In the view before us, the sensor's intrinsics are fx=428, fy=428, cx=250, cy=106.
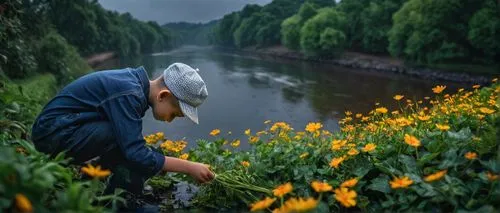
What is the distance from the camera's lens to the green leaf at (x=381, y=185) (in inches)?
89.5

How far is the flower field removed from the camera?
6.56 ft

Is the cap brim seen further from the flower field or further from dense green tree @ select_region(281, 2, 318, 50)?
dense green tree @ select_region(281, 2, 318, 50)

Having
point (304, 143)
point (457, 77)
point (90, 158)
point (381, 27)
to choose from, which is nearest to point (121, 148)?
point (90, 158)

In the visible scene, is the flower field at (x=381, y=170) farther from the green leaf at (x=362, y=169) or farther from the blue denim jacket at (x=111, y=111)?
the blue denim jacket at (x=111, y=111)

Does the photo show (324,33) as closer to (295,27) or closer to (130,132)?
(295,27)

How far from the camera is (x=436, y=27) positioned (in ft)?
86.6

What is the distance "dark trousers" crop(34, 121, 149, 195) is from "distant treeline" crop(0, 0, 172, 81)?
6.05ft

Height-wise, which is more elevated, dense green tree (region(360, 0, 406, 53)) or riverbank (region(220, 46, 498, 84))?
dense green tree (region(360, 0, 406, 53))

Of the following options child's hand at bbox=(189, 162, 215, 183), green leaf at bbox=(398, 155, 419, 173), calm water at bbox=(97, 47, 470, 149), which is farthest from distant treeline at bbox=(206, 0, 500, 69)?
child's hand at bbox=(189, 162, 215, 183)

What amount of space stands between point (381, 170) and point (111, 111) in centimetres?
156

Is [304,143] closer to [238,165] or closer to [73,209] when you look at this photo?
[238,165]

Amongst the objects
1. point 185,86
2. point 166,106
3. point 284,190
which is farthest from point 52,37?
point 284,190

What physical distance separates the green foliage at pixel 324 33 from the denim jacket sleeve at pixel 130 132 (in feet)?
119

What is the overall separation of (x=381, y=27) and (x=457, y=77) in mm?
12724
